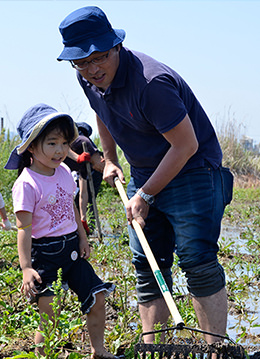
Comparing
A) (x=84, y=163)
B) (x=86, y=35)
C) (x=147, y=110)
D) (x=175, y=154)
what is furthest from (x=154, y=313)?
(x=84, y=163)

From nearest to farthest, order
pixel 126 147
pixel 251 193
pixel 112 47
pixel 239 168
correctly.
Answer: pixel 112 47
pixel 126 147
pixel 251 193
pixel 239 168

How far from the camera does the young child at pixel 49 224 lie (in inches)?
109

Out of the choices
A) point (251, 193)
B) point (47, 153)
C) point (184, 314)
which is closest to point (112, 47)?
point (47, 153)

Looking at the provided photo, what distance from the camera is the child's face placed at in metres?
2.90

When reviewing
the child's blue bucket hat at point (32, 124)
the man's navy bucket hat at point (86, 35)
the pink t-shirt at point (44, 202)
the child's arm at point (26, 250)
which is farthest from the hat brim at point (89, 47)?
the child's arm at point (26, 250)

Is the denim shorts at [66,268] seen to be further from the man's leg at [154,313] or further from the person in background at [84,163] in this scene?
the person in background at [84,163]

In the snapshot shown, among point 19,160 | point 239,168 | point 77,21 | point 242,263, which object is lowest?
point 239,168

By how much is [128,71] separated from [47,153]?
2.24ft

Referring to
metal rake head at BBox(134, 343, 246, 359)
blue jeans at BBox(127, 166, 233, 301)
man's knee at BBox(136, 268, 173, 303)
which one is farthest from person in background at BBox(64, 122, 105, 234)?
metal rake head at BBox(134, 343, 246, 359)

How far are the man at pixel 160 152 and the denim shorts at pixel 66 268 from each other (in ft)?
0.94

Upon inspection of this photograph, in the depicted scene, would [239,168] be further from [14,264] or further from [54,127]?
[54,127]

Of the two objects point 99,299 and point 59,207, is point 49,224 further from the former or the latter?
point 99,299

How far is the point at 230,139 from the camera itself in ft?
47.5

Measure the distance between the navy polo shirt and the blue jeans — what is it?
0.08 metres
